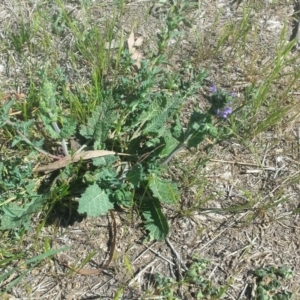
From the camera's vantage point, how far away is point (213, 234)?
7.66 feet

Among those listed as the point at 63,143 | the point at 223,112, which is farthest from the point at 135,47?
the point at 223,112

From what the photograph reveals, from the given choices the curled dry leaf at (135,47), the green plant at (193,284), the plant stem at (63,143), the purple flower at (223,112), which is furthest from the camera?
the curled dry leaf at (135,47)

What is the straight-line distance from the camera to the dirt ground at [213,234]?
2.19m

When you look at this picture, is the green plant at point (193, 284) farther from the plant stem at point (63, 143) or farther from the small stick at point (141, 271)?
the plant stem at point (63, 143)

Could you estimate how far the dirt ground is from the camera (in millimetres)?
2188

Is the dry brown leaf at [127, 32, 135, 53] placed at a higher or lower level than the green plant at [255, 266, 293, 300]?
higher

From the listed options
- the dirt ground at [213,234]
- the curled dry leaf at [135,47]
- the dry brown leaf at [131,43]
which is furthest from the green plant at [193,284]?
the dry brown leaf at [131,43]

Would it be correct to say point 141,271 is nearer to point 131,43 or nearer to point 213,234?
point 213,234

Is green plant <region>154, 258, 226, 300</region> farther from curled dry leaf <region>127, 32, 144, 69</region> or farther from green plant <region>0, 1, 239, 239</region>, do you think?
curled dry leaf <region>127, 32, 144, 69</region>

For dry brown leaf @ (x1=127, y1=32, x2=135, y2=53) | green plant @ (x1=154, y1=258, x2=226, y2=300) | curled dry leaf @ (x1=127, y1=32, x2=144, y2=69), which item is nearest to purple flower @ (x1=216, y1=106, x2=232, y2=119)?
green plant @ (x1=154, y1=258, x2=226, y2=300)

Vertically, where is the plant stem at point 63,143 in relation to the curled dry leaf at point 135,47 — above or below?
below

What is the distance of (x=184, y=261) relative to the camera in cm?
226

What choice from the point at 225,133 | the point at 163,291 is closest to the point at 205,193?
the point at 225,133

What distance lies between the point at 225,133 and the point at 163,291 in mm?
836
